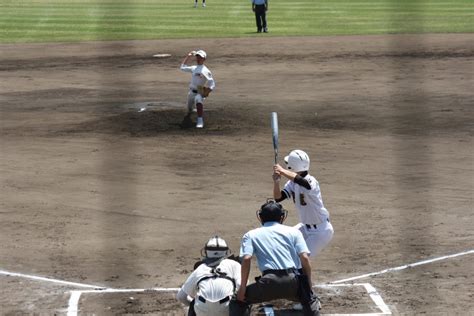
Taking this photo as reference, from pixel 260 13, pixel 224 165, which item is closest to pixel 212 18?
pixel 260 13

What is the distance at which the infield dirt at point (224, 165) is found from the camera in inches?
550

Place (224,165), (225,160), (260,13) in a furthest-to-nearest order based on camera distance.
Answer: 1. (260,13)
2. (225,160)
3. (224,165)

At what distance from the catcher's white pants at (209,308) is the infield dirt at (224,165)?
2.28m

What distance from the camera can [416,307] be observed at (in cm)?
1225

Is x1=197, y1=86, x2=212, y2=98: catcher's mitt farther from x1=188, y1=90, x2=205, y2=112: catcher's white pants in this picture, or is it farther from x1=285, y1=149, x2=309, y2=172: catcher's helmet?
x1=285, y1=149, x2=309, y2=172: catcher's helmet

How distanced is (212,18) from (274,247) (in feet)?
124

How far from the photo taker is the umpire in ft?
33.4

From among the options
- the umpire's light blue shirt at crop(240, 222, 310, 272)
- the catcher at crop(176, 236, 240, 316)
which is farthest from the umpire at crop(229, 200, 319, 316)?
the catcher at crop(176, 236, 240, 316)

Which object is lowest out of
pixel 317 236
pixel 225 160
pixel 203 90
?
pixel 225 160

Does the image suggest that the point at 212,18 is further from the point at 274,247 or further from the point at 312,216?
the point at 274,247

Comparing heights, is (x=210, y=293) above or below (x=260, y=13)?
above

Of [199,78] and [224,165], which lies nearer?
[224,165]

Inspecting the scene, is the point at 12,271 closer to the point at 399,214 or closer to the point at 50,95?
the point at 399,214

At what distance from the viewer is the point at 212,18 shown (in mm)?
47594
